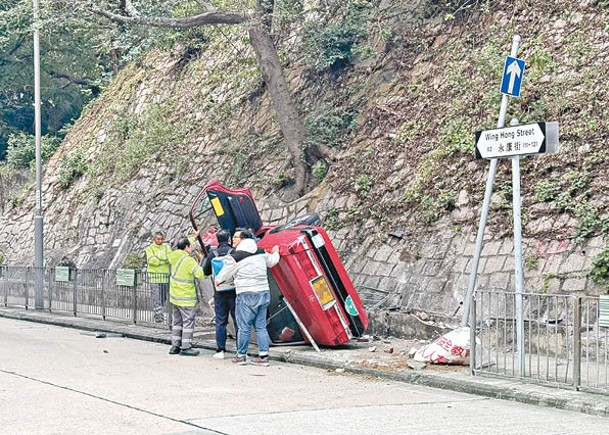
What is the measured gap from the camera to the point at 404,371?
36.7 ft

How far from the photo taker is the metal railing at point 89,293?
17922 mm

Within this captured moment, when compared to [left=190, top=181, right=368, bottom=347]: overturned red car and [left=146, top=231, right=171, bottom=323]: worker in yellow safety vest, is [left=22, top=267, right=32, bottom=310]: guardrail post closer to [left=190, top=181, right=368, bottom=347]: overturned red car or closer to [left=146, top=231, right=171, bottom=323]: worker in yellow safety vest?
[left=146, top=231, right=171, bottom=323]: worker in yellow safety vest

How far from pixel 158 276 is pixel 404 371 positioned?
23.9ft

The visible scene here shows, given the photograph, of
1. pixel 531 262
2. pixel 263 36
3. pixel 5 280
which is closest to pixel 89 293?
pixel 5 280

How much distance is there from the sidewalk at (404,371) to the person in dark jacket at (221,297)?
0.78 m

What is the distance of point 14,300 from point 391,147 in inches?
457

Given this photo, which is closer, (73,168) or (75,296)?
(75,296)

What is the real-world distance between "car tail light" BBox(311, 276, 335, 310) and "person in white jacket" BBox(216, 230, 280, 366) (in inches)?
26.9

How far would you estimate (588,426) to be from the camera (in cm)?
824

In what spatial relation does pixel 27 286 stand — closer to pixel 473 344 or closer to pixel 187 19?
pixel 187 19

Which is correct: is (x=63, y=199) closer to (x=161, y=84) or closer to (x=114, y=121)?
(x=114, y=121)

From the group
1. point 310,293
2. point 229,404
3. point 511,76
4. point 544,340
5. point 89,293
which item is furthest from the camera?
point 89,293

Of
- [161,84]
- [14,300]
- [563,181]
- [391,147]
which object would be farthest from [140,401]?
[161,84]

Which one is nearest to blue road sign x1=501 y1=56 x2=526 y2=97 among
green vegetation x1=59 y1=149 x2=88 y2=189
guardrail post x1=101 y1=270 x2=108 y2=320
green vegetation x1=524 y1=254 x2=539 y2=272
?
green vegetation x1=524 y1=254 x2=539 y2=272
